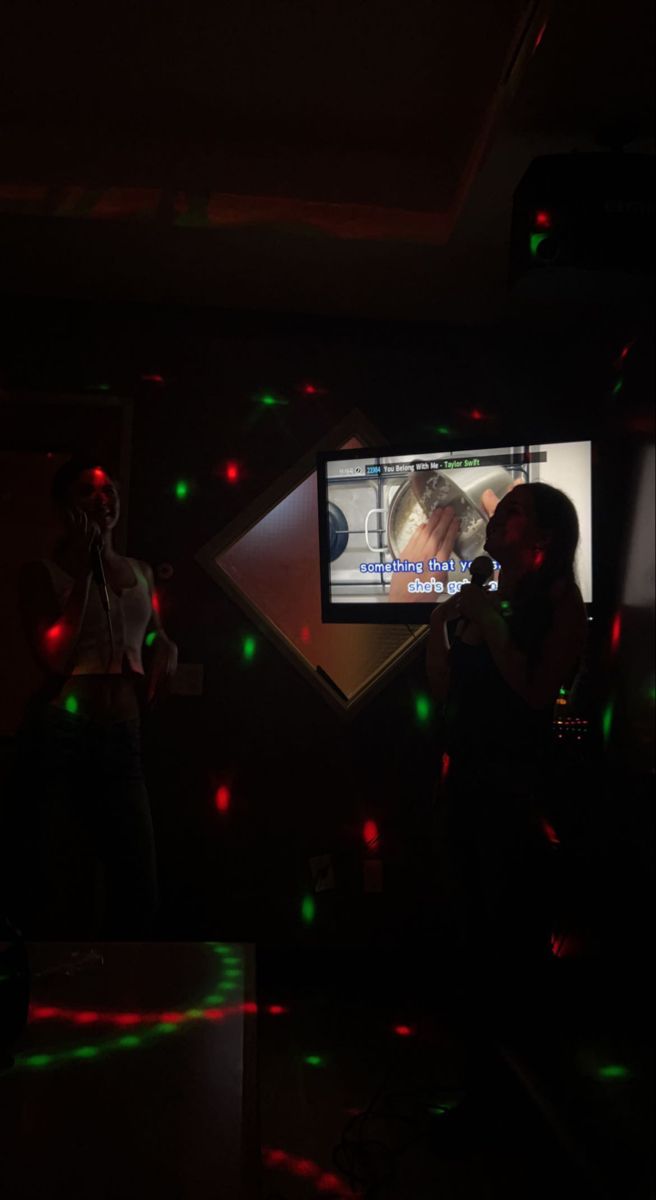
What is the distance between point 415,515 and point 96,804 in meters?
1.40

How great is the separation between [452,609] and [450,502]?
1.41ft

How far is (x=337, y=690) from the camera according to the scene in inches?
123

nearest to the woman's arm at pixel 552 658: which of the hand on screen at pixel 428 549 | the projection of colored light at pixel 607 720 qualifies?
the projection of colored light at pixel 607 720

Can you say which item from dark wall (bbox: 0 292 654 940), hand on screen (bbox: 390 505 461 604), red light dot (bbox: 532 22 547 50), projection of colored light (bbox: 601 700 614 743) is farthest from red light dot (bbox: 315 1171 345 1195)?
red light dot (bbox: 532 22 547 50)

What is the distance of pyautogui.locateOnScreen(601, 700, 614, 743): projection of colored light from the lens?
233 centimetres

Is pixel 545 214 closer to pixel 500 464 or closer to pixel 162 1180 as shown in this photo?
pixel 500 464

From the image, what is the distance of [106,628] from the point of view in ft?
9.08

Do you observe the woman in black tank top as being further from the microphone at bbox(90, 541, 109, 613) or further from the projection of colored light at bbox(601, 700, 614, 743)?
the microphone at bbox(90, 541, 109, 613)

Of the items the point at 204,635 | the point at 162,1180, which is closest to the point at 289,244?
the point at 204,635

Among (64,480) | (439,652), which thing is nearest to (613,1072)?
(439,652)

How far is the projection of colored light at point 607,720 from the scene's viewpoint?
2.33 metres

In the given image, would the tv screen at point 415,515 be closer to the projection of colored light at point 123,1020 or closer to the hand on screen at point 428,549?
the hand on screen at point 428,549

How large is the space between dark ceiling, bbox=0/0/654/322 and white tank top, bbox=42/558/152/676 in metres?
1.12

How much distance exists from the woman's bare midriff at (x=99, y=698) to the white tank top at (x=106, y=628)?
3cm
